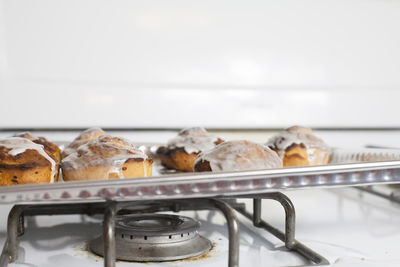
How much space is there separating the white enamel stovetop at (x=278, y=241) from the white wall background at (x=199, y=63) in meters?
0.37

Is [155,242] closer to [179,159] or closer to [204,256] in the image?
[204,256]

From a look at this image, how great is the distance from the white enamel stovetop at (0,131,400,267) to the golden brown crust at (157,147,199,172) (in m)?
0.12

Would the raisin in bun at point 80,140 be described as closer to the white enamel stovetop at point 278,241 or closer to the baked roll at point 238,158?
the white enamel stovetop at point 278,241

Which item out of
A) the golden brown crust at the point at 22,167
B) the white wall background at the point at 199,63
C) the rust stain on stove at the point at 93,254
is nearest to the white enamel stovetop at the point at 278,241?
the rust stain on stove at the point at 93,254

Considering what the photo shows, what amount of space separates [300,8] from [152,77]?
0.55 m

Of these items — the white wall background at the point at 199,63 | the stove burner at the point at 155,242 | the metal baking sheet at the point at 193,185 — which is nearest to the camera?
the metal baking sheet at the point at 193,185

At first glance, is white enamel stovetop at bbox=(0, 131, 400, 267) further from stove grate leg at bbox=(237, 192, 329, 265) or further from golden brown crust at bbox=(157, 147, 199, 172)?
golden brown crust at bbox=(157, 147, 199, 172)

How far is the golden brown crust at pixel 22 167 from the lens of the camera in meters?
0.72

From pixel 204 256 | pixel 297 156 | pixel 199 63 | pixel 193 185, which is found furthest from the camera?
pixel 199 63

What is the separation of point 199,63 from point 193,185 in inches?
35.0

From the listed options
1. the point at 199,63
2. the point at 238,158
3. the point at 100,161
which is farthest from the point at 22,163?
the point at 199,63

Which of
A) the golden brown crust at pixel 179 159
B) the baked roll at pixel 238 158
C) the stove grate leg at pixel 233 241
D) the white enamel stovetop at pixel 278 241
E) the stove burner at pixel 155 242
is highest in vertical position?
the baked roll at pixel 238 158

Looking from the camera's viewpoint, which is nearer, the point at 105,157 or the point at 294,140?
the point at 105,157

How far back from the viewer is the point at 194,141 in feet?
3.51
